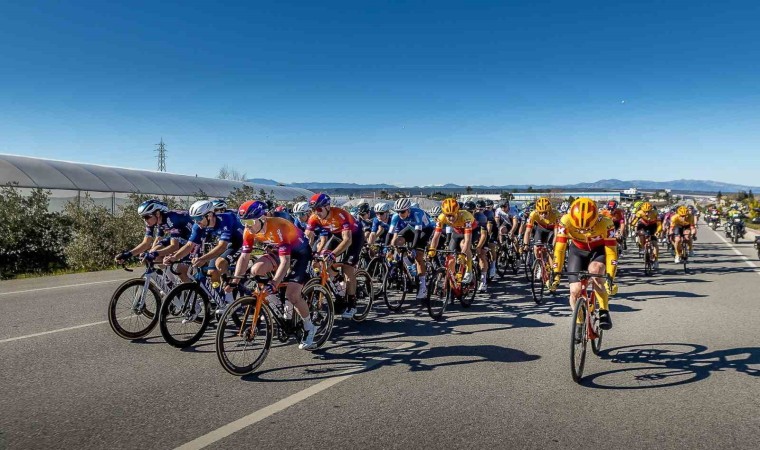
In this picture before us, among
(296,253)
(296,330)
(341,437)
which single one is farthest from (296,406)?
(296,253)

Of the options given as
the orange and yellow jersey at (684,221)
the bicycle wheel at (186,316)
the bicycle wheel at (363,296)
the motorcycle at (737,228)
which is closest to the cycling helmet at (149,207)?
the bicycle wheel at (186,316)

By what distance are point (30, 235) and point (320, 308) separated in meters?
15.0

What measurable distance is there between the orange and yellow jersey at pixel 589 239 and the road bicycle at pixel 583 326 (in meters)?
0.20

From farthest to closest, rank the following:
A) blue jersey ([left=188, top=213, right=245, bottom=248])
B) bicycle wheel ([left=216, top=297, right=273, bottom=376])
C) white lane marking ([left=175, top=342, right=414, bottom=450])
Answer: blue jersey ([left=188, top=213, right=245, bottom=248]) < bicycle wheel ([left=216, top=297, right=273, bottom=376]) < white lane marking ([left=175, top=342, right=414, bottom=450])

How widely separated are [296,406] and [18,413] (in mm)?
2360

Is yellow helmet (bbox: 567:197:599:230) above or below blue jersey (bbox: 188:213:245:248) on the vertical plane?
above

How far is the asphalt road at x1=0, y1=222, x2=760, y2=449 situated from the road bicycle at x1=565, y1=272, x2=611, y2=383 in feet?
0.62

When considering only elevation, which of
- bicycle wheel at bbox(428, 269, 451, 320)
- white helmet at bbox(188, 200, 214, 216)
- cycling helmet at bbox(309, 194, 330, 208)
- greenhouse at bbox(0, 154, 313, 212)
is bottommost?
bicycle wheel at bbox(428, 269, 451, 320)

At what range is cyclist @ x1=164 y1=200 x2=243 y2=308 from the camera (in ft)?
23.0

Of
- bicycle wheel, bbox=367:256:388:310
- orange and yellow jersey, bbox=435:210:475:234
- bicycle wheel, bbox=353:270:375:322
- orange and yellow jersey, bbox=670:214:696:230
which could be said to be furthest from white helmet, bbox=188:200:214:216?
orange and yellow jersey, bbox=670:214:696:230

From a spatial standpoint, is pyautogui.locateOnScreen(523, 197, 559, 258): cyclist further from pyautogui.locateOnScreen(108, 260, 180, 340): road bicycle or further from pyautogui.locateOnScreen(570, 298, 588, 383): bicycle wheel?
pyautogui.locateOnScreen(108, 260, 180, 340): road bicycle

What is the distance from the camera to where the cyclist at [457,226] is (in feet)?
30.8

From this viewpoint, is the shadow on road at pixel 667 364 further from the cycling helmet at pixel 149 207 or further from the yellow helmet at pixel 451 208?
the cycling helmet at pixel 149 207

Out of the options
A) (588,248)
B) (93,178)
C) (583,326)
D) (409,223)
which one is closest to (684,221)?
(409,223)
